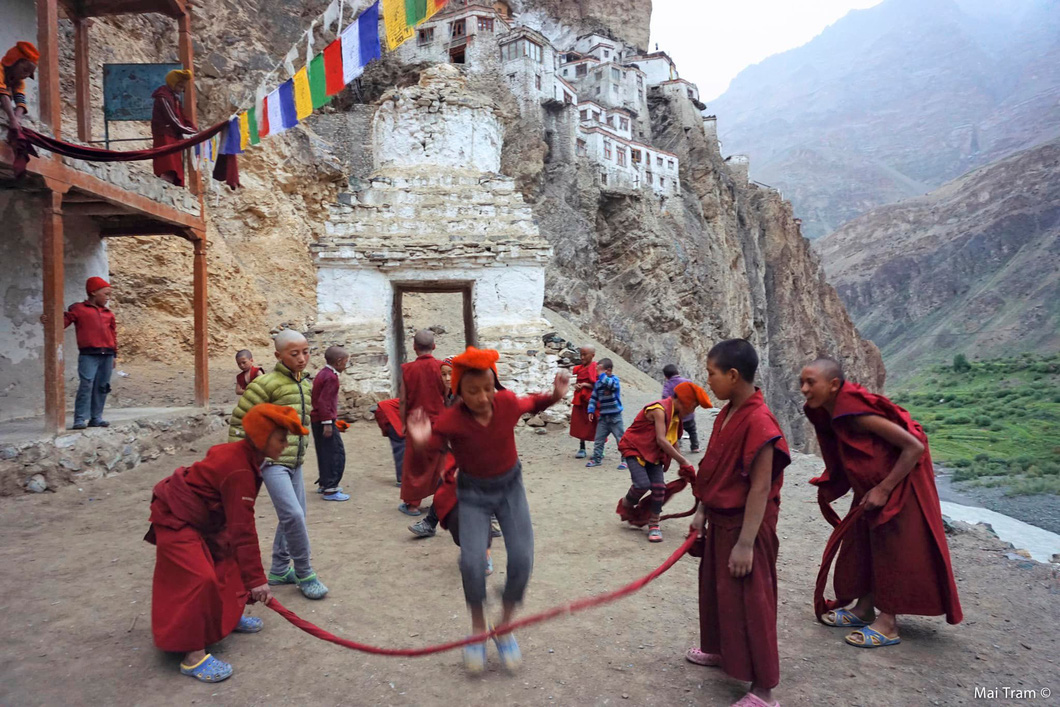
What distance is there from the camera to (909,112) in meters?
156

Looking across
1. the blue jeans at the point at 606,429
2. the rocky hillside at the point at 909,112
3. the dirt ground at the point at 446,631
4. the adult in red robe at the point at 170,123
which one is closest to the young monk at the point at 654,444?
the dirt ground at the point at 446,631

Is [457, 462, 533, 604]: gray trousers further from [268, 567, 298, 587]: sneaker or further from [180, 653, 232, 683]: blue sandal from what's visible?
[268, 567, 298, 587]: sneaker

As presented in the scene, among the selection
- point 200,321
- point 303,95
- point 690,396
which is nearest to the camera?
point 690,396

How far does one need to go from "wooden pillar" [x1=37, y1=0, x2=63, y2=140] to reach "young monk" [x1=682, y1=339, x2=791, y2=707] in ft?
22.8

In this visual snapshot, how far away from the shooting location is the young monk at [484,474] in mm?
2854

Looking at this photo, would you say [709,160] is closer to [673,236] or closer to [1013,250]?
[673,236]

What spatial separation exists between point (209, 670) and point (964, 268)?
81.8m

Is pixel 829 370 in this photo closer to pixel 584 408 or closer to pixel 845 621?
pixel 845 621

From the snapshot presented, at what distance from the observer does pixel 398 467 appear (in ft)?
20.9

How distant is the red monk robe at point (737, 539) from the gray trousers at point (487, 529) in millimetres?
893

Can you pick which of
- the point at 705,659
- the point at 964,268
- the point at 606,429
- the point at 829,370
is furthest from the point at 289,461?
the point at 964,268

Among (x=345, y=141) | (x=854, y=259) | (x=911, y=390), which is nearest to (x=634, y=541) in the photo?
(x=345, y=141)

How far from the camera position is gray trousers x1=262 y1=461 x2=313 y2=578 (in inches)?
139

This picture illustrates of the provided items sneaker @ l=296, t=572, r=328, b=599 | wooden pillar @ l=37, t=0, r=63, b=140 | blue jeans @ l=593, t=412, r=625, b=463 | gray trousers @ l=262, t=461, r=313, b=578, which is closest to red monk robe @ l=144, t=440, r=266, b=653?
gray trousers @ l=262, t=461, r=313, b=578
